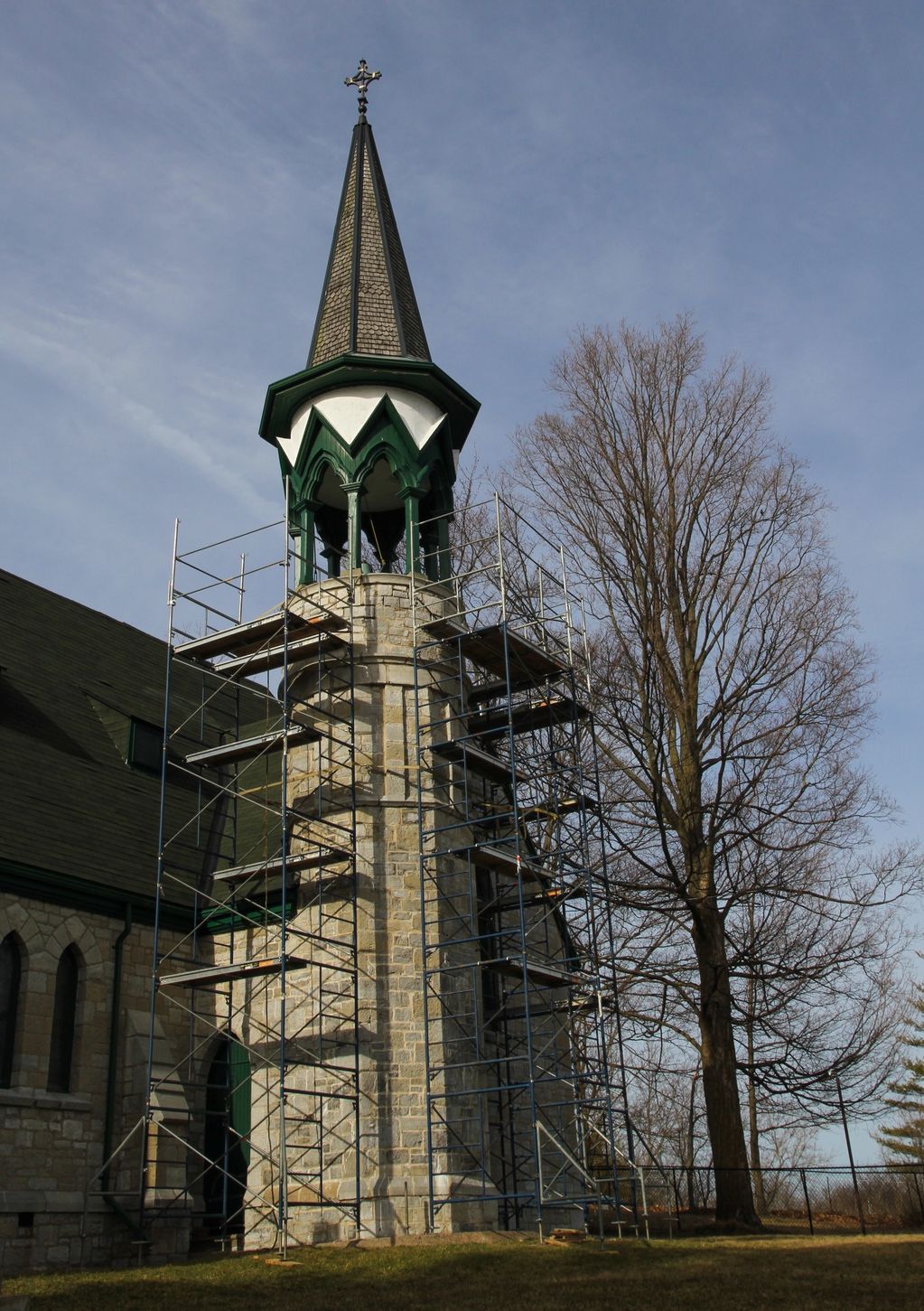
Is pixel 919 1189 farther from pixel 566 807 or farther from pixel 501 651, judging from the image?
pixel 501 651

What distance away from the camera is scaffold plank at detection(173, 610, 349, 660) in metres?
19.3

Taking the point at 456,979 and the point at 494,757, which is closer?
the point at 456,979

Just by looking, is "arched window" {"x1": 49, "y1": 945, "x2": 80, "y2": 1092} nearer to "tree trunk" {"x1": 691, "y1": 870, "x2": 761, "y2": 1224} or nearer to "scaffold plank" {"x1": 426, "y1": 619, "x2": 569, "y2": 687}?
"scaffold plank" {"x1": 426, "y1": 619, "x2": 569, "y2": 687}

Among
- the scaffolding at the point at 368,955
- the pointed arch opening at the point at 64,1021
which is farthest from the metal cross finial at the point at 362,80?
the pointed arch opening at the point at 64,1021

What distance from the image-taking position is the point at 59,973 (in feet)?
57.3

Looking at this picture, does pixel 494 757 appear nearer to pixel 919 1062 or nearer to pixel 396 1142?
pixel 396 1142

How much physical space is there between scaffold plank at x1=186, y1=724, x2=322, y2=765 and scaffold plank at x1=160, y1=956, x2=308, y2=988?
10.2 feet

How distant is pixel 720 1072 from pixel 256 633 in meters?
9.83

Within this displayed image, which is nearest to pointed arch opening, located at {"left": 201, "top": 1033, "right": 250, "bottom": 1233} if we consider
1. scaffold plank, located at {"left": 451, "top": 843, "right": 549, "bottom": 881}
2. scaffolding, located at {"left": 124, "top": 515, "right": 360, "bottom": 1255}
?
scaffolding, located at {"left": 124, "top": 515, "right": 360, "bottom": 1255}

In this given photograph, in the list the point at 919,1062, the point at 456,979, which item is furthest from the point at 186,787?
the point at 919,1062

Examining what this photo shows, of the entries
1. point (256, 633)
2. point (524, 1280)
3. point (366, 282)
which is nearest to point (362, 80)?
point (366, 282)

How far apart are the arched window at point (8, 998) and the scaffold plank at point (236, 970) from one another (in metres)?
2.00

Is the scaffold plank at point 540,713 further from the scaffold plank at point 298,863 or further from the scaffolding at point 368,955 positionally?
the scaffold plank at point 298,863

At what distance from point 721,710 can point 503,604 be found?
4711mm
